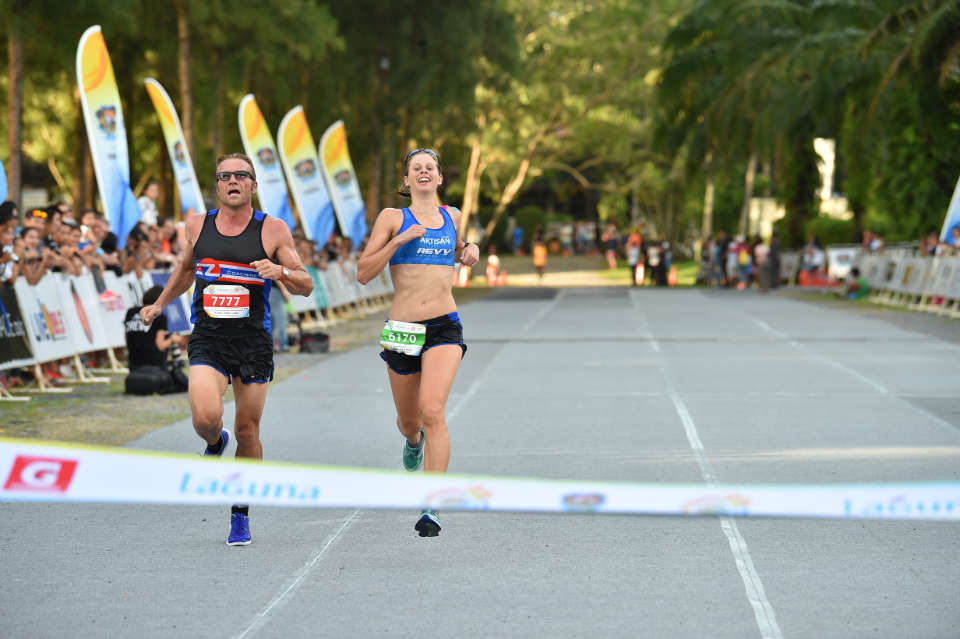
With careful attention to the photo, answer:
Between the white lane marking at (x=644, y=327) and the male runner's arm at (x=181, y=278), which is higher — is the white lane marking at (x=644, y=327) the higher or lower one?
the lower one

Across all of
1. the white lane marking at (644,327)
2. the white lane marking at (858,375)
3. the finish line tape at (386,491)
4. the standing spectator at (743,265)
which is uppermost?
the finish line tape at (386,491)

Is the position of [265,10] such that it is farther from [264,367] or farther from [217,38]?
[264,367]

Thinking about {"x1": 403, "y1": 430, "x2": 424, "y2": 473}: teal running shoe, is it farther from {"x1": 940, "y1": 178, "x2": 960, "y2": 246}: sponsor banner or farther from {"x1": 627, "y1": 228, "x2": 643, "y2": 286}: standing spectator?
{"x1": 627, "y1": 228, "x2": 643, "y2": 286}: standing spectator

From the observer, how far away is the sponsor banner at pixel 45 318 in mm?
13797

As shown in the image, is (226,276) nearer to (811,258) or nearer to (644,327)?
(644,327)

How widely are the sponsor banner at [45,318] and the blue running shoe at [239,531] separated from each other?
24.6 feet

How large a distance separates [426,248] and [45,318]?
27.0 ft

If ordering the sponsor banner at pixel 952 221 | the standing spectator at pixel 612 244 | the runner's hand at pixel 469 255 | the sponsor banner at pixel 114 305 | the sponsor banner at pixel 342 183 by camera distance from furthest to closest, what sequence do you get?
the standing spectator at pixel 612 244, the sponsor banner at pixel 342 183, the sponsor banner at pixel 952 221, the sponsor banner at pixel 114 305, the runner's hand at pixel 469 255

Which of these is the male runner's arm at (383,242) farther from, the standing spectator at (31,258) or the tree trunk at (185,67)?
the tree trunk at (185,67)

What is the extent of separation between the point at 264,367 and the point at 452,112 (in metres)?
37.5

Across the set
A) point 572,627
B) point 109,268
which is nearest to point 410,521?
point 572,627

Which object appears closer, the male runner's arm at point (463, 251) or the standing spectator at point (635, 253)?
the male runner's arm at point (463, 251)

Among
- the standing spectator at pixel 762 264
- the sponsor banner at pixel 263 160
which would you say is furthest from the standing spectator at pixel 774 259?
the sponsor banner at pixel 263 160

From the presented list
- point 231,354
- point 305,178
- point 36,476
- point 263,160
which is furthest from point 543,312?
point 36,476
